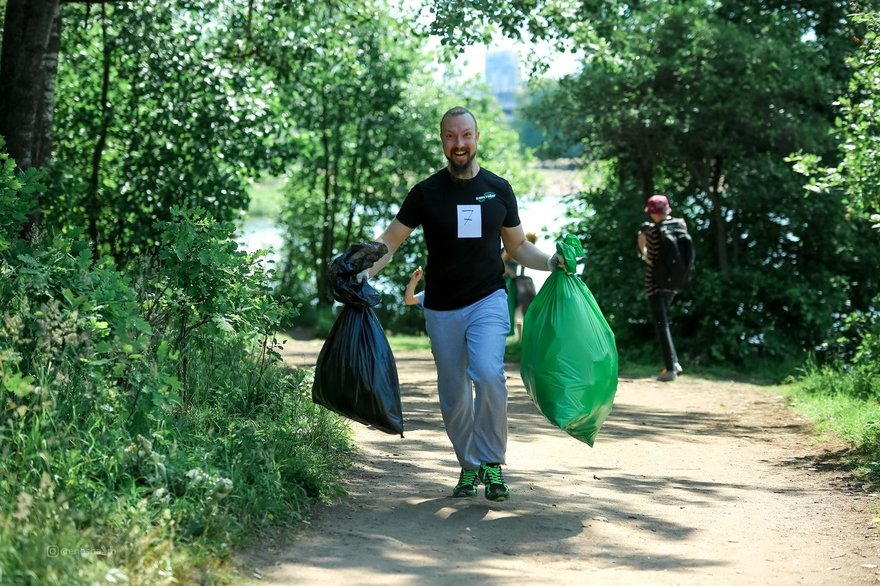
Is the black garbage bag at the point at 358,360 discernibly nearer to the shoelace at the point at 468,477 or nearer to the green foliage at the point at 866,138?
the shoelace at the point at 468,477

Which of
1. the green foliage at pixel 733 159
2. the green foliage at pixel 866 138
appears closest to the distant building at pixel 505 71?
the green foliage at pixel 733 159

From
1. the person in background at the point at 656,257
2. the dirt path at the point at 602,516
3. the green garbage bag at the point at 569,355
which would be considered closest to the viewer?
the dirt path at the point at 602,516

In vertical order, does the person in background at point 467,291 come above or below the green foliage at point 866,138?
below

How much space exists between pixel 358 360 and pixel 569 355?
3.65ft

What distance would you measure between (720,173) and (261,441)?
9.93m

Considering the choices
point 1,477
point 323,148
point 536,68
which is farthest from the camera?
point 323,148

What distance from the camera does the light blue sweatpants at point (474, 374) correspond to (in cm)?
627

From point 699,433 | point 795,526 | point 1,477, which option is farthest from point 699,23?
point 1,477

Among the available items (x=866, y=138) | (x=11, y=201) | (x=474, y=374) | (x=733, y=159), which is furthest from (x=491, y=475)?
(x=733, y=159)

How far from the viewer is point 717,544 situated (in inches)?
233

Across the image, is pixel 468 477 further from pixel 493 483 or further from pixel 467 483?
pixel 493 483

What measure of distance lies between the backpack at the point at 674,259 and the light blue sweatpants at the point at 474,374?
19.3ft

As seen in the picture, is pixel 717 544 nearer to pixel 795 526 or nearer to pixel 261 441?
pixel 795 526

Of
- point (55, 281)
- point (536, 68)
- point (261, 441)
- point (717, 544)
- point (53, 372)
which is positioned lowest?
point (717, 544)
